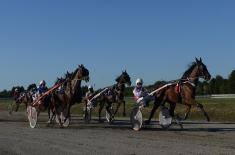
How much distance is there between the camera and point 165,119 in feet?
67.3

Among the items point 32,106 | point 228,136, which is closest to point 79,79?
point 32,106

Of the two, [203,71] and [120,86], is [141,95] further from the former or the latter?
[120,86]

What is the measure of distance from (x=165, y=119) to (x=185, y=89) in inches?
51.9

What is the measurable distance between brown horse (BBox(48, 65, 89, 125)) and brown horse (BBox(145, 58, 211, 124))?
3.19 meters

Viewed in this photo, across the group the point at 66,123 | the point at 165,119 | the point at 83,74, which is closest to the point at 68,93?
the point at 83,74

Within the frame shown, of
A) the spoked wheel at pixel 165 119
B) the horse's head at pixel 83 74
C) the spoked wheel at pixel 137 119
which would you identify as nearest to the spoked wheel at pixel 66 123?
the horse's head at pixel 83 74

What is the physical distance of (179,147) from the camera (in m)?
13.7

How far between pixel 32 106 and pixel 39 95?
2.51 ft

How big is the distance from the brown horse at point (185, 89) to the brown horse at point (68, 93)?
125 inches

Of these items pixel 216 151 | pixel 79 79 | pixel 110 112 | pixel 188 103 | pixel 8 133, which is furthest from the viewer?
pixel 110 112

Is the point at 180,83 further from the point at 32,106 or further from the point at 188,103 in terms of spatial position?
the point at 32,106

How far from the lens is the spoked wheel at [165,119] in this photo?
20.4 metres

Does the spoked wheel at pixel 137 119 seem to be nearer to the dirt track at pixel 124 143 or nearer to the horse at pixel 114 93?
the dirt track at pixel 124 143

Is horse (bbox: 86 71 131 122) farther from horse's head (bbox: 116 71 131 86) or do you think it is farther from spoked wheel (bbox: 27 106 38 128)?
spoked wheel (bbox: 27 106 38 128)
